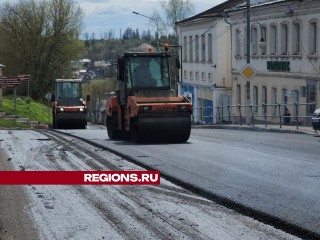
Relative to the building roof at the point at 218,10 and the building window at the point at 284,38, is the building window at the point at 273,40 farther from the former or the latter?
the building roof at the point at 218,10

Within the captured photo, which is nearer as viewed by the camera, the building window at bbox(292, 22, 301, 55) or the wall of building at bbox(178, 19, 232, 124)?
the building window at bbox(292, 22, 301, 55)

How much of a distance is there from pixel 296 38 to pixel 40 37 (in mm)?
37623

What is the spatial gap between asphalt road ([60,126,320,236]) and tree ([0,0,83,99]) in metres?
51.8

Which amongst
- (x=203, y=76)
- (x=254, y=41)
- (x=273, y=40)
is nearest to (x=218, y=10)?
(x=203, y=76)

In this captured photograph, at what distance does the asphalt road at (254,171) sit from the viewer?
10094mm

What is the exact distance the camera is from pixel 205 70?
188 ft

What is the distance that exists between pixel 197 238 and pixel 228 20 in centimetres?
4421

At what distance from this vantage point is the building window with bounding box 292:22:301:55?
127ft

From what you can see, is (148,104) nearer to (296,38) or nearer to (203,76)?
(296,38)

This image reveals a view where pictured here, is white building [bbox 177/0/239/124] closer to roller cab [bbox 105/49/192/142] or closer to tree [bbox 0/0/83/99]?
tree [bbox 0/0/83/99]

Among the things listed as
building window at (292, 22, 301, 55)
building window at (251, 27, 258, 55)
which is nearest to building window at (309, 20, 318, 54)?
building window at (292, 22, 301, 55)

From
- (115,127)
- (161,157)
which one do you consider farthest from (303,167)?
(115,127)

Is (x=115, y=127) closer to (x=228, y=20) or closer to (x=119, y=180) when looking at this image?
(x=119, y=180)

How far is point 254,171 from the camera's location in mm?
13891
